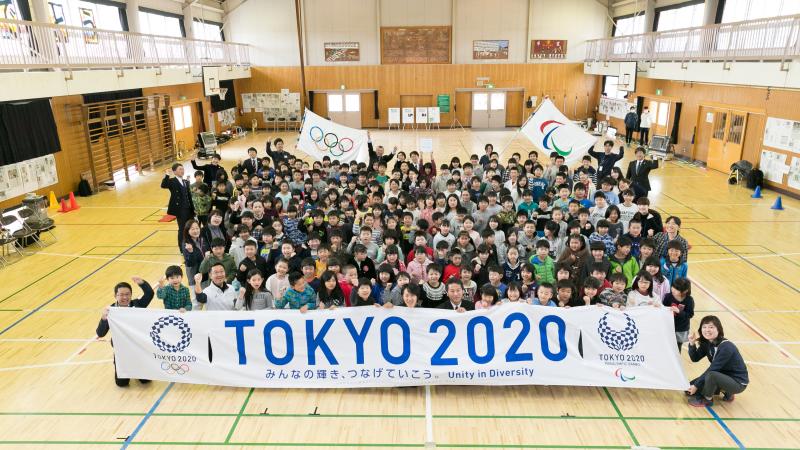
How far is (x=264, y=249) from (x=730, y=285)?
8381 mm

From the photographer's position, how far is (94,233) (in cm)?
1363

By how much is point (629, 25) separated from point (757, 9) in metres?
10.8

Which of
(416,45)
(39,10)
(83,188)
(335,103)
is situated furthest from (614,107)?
(39,10)

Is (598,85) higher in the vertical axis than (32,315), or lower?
higher

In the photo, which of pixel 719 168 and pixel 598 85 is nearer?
pixel 719 168

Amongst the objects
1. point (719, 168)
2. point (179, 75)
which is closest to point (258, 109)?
point (179, 75)

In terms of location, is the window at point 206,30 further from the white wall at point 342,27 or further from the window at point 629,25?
the window at point 629,25

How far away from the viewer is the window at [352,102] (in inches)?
1312

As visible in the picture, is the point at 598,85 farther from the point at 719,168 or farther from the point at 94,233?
the point at 94,233

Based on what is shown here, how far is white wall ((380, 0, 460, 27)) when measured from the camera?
3183 centimetres

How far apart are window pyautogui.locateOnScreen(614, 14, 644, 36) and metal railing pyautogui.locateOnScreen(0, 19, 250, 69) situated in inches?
899

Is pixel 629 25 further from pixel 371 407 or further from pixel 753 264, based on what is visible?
pixel 371 407

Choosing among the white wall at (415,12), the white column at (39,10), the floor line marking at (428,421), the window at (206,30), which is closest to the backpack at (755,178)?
the floor line marking at (428,421)

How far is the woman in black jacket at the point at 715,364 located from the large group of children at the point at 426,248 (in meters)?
0.46
